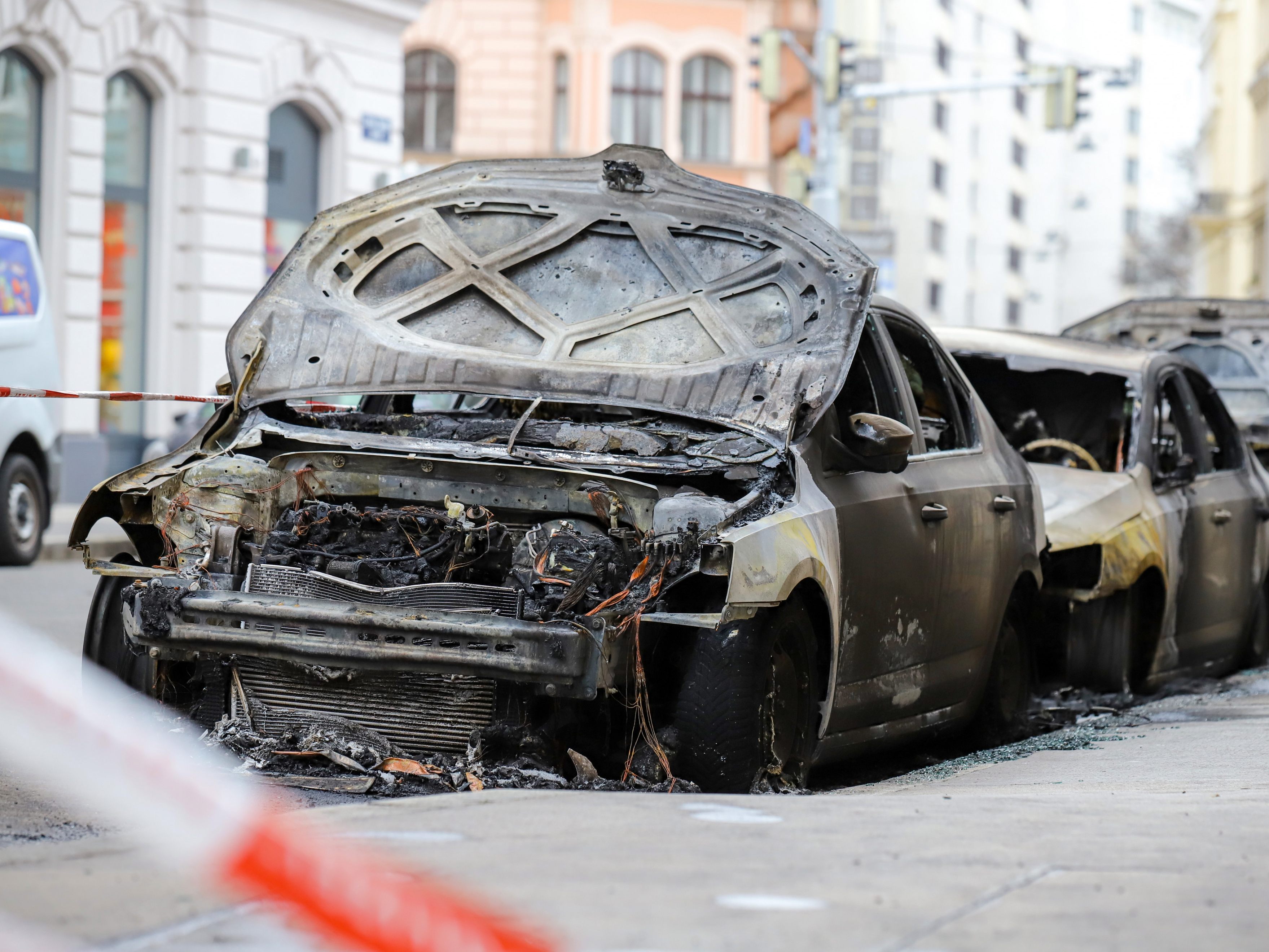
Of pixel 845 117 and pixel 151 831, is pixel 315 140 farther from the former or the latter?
pixel 845 117

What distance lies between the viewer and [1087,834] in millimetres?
4555

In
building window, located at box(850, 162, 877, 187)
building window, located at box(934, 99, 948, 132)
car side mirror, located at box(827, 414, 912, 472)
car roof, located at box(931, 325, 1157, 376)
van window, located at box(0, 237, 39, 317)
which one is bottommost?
car side mirror, located at box(827, 414, 912, 472)

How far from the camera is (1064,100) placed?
88.1ft

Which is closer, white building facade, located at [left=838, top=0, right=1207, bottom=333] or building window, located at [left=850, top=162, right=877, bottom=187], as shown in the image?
building window, located at [left=850, top=162, right=877, bottom=187]

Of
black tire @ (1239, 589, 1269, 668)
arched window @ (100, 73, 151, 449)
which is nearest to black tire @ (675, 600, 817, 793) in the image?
black tire @ (1239, 589, 1269, 668)

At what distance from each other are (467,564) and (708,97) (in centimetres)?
3824

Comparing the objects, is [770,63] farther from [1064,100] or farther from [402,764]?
[402,764]

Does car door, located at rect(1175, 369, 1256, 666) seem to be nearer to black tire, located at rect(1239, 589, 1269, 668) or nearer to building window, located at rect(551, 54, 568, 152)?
black tire, located at rect(1239, 589, 1269, 668)

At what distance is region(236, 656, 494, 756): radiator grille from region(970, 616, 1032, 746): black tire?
261 cm

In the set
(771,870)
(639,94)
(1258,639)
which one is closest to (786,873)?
(771,870)

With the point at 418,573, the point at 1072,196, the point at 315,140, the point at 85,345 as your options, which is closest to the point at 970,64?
the point at 1072,196

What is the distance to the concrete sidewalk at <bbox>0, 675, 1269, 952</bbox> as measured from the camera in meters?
3.54

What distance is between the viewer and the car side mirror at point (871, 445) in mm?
6137

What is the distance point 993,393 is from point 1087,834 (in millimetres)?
6073
